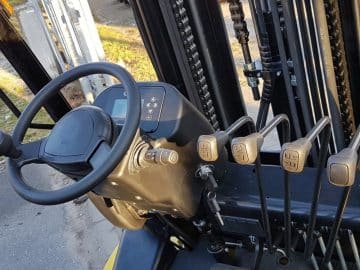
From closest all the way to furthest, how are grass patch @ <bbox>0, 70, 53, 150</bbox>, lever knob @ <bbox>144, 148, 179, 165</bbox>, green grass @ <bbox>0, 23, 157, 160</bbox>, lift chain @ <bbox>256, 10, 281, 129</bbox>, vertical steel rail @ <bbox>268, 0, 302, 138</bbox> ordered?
1. lever knob @ <bbox>144, 148, 179, 165</bbox>
2. vertical steel rail @ <bbox>268, 0, 302, 138</bbox>
3. lift chain @ <bbox>256, 10, 281, 129</bbox>
4. grass patch @ <bbox>0, 70, 53, 150</bbox>
5. green grass @ <bbox>0, 23, 157, 160</bbox>

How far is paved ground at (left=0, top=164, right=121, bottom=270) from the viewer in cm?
245

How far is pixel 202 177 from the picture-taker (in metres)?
1.39

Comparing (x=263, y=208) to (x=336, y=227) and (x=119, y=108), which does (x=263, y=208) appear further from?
(x=119, y=108)

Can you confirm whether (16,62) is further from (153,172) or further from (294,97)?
(294,97)

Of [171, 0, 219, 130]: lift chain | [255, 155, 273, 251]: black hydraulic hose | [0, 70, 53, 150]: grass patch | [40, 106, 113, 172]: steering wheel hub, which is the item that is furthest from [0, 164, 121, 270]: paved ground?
[40, 106, 113, 172]: steering wheel hub

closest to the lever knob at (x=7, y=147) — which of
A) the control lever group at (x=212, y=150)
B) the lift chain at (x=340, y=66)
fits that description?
the control lever group at (x=212, y=150)

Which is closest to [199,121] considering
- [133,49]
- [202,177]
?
[202,177]

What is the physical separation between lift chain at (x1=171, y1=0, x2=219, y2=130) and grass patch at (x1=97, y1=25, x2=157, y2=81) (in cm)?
231

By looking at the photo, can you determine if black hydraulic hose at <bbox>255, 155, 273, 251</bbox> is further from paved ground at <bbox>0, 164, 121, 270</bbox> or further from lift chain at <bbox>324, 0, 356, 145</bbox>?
paved ground at <bbox>0, 164, 121, 270</bbox>

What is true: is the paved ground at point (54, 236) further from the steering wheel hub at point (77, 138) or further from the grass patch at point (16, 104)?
the steering wheel hub at point (77, 138)

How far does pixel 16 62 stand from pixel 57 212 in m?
1.35

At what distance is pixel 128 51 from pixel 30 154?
3511 mm

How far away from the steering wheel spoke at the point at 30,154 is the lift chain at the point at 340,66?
723 millimetres

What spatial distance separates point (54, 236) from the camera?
265 centimetres
